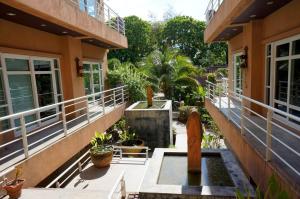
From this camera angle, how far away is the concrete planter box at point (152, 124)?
12.2m

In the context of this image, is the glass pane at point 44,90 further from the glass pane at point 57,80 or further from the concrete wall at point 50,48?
the concrete wall at point 50,48

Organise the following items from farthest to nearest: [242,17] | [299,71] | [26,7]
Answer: [242,17] → [299,71] → [26,7]

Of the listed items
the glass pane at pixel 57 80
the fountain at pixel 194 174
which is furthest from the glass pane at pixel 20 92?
the fountain at pixel 194 174

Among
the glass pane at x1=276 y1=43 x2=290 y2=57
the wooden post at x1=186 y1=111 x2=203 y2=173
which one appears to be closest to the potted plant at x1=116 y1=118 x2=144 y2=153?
the wooden post at x1=186 y1=111 x2=203 y2=173

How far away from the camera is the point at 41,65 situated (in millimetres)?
8680

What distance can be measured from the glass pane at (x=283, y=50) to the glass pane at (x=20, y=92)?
8.02 m

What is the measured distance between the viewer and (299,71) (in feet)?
20.0

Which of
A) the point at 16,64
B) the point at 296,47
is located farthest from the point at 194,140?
the point at 16,64

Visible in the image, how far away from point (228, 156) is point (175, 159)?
156 centimetres

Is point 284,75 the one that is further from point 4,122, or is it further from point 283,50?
point 4,122

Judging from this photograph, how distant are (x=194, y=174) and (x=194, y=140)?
2.93ft

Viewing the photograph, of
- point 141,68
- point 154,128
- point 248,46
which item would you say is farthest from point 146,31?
point 248,46

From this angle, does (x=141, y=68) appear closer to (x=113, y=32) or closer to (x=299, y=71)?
(x=113, y=32)

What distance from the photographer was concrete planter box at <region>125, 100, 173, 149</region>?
12.2 metres
